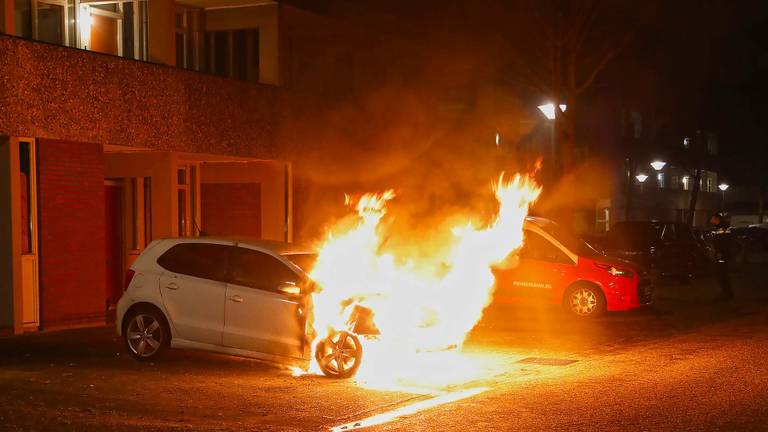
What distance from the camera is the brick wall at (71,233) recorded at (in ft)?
50.3

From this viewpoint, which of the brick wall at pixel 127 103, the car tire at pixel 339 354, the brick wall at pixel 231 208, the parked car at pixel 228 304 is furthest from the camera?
the brick wall at pixel 231 208

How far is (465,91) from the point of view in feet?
96.2

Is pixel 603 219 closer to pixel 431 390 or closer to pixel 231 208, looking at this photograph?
pixel 231 208

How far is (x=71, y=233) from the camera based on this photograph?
1579 cm

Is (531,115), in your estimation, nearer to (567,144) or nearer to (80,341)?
(567,144)

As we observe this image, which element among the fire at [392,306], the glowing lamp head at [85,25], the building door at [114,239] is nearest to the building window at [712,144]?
the building door at [114,239]

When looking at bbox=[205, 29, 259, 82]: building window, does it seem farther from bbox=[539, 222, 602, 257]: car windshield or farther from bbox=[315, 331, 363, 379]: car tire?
bbox=[315, 331, 363, 379]: car tire

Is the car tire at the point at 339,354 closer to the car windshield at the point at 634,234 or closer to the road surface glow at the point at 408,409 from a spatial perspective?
the road surface glow at the point at 408,409

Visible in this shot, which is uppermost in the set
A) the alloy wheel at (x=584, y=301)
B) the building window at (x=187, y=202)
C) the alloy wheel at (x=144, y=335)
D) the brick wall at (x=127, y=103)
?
the brick wall at (x=127, y=103)

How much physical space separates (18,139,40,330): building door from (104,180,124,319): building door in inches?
161

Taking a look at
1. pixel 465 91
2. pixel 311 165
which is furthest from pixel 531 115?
pixel 311 165

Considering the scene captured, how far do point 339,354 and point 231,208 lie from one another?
35.6ft

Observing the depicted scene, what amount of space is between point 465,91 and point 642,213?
29.1m

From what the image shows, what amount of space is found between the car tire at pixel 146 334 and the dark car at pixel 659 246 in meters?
14.1
